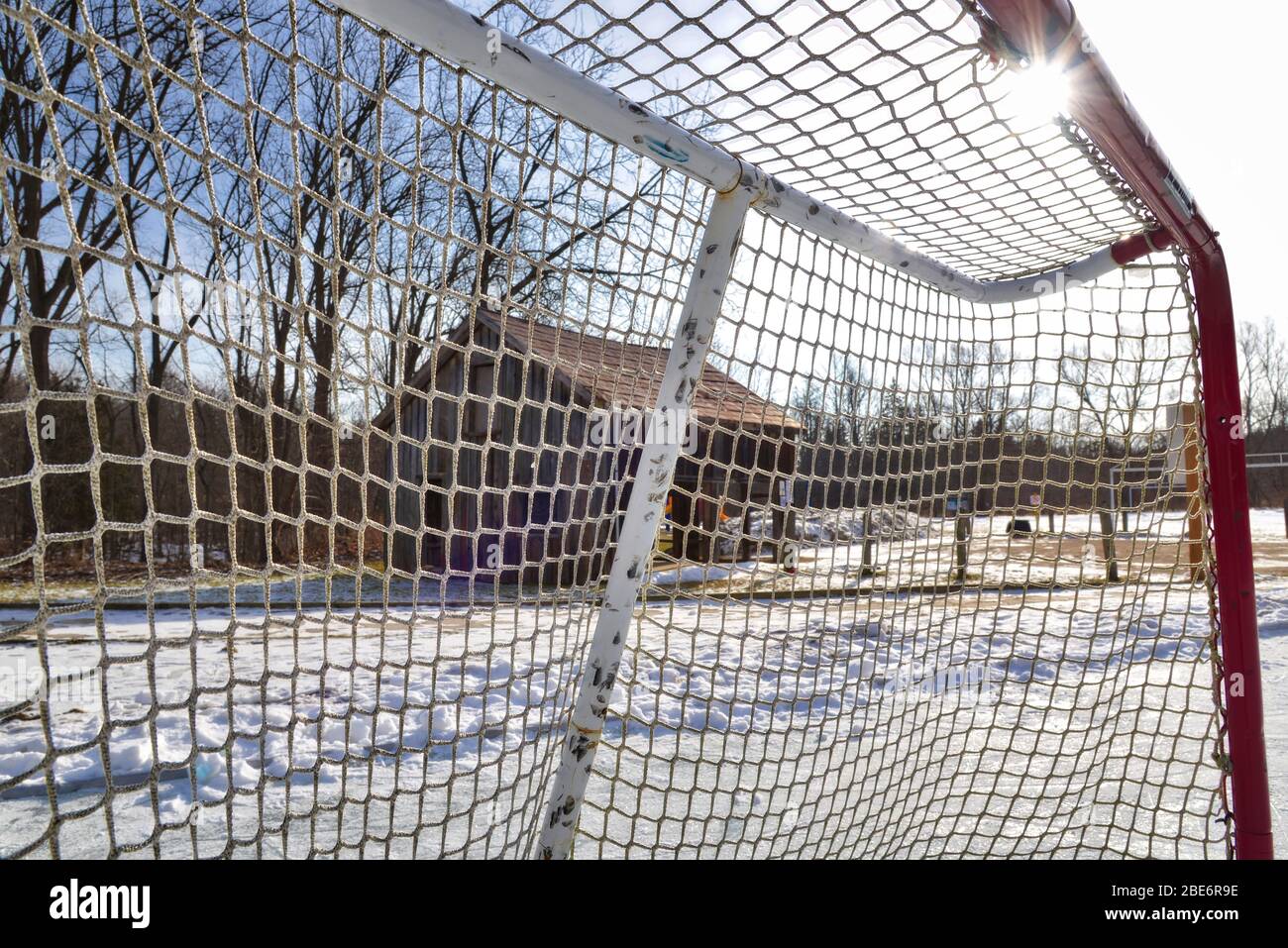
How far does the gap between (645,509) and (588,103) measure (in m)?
0.78

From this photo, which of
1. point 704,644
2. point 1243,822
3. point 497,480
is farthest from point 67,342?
point 1243,822

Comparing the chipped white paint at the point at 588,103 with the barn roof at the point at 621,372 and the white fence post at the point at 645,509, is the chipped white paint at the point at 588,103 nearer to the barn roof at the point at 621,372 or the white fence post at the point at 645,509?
the white fence post at the point at 645,509

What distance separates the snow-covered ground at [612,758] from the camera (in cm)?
174

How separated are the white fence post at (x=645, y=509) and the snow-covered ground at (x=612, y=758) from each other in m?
0.14

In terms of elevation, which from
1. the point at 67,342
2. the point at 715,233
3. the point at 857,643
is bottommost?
the point at 857,643

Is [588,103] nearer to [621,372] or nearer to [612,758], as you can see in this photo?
[621,372]

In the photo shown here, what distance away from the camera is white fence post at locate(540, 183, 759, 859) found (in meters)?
1.52

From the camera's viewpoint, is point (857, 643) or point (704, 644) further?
point (857, 643)

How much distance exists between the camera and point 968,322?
9.10ft

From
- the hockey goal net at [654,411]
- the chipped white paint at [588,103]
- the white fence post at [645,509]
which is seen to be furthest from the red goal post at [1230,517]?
the white fence post at [645,509]

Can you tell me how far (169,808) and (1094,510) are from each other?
317 centimetres

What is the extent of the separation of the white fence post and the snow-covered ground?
0.14 m
